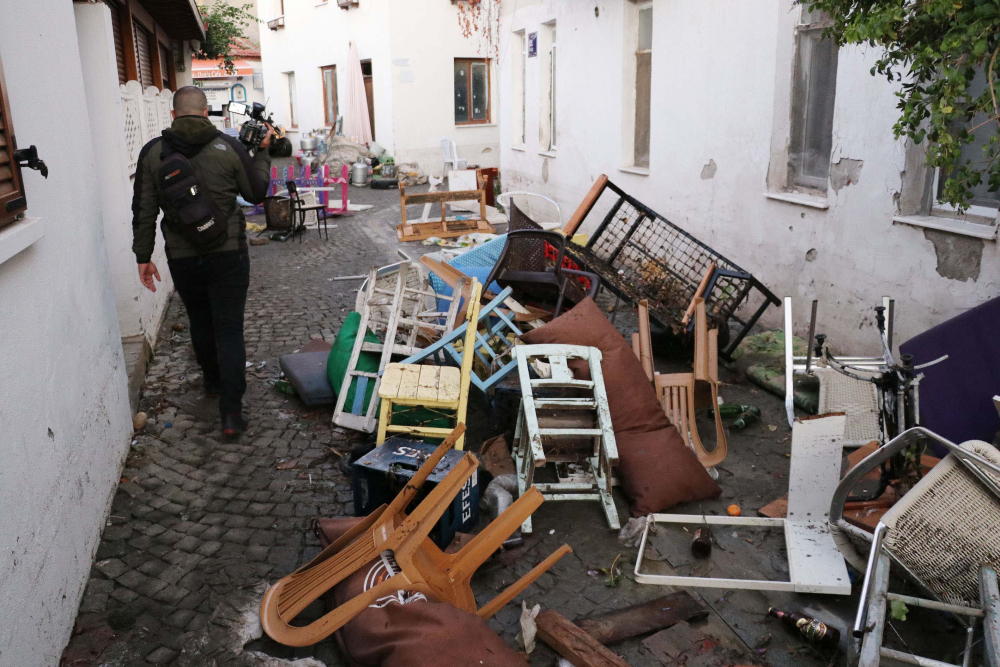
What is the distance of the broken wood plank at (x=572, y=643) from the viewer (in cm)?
278

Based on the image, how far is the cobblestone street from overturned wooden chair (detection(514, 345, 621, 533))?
0.15 meters

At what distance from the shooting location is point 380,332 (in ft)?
16.8

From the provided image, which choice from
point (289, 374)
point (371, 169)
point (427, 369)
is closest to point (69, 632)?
point (427, 369)

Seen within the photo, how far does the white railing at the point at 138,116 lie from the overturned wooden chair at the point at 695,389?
4267 mm

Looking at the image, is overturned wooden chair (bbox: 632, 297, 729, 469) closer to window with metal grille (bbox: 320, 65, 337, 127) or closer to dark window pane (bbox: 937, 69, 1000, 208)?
dark window pane (bbox: 937, 69, 1000, 208)

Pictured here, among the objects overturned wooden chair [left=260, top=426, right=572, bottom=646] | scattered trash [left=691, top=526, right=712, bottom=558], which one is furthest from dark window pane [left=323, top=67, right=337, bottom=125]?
overturned wooden chair [left=260, top=426, right=572, bottom=646]

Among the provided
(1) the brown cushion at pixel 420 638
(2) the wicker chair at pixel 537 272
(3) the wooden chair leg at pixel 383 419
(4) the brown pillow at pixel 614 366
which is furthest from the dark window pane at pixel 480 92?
(1) the brown cushion at pixel 420 638

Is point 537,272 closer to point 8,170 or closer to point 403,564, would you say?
point 403,564

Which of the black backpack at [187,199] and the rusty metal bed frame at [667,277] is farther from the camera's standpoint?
the rusty metal bed frame at [667,277]

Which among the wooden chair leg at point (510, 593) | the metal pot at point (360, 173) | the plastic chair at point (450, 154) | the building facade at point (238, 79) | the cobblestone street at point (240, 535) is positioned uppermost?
the building facade at point (238, 79)

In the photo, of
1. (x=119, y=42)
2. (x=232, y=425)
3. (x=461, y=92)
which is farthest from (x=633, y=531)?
(x=461, y=92)

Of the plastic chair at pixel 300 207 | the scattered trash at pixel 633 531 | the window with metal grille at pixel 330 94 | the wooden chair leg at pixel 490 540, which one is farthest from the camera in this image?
the window with metal grille at pixel 330 94

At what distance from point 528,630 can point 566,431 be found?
1.20 meters

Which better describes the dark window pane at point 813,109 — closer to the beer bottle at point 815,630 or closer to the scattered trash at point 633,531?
the scattered trash at point 633,531
